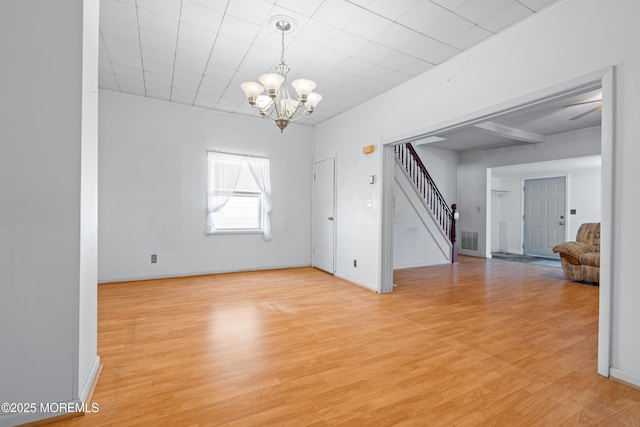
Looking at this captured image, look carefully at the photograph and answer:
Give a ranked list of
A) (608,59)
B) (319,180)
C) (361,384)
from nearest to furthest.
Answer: (361,384)
(608,59)
(319,180)

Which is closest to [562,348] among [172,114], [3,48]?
[3,48]

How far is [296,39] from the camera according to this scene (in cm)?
305

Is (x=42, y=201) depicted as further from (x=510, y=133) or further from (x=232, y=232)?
(x=510, y=133)

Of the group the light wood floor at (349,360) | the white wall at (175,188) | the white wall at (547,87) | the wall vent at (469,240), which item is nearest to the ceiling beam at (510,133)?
the white wall at (547,87)

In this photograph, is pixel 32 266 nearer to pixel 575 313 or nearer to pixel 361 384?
pixel 361 384

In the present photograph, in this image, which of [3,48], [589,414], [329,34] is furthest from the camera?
[329,34]

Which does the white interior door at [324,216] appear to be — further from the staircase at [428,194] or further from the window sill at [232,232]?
the staircase at [428,194]

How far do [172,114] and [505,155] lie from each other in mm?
7501

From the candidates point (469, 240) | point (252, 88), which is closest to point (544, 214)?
point (469, 240)

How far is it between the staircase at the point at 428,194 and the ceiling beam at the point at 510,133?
4.73ft

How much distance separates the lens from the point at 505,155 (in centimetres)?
736

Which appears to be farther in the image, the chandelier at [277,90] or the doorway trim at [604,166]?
the chandelier at [277,90]

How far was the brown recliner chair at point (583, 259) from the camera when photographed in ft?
15.7

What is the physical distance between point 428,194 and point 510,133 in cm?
202
